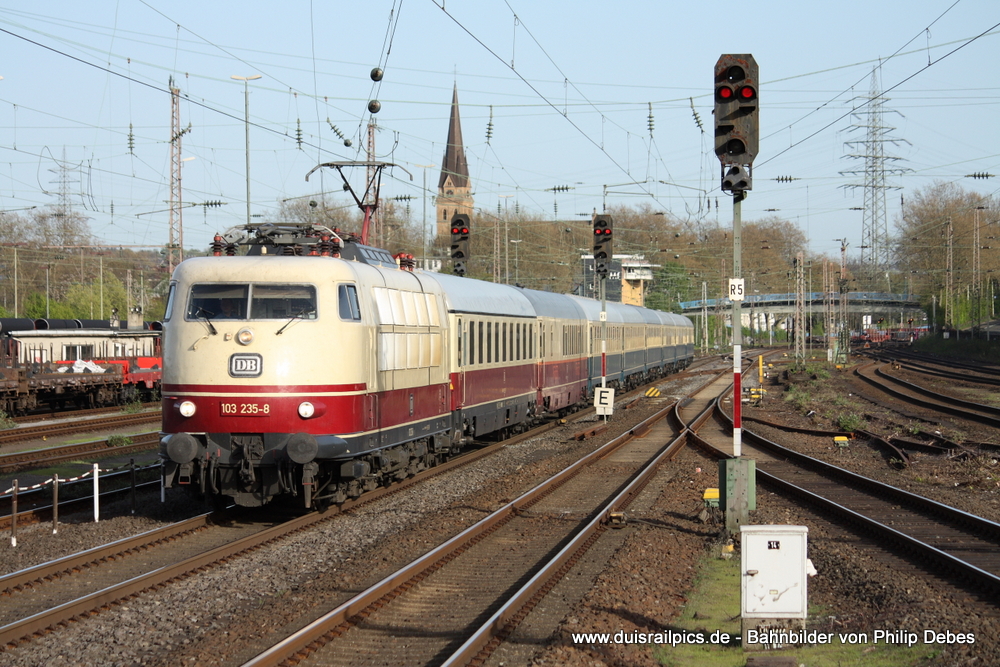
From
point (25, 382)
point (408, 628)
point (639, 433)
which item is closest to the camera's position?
point (408, 628)

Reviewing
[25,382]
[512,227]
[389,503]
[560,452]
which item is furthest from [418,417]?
[512,227]

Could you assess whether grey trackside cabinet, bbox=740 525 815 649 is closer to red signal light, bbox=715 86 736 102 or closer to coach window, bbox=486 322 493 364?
red signal light, bbox=715 86 736 102

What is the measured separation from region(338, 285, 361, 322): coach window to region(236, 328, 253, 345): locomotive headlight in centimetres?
115

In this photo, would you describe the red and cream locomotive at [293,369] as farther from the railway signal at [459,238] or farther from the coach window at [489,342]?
the railway signal at [459,238]

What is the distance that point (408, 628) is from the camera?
8.09 metres

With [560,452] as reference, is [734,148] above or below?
above

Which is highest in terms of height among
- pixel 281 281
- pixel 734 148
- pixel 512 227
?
pixel 512 227

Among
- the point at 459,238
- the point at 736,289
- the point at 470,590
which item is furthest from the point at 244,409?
the point at 459,238

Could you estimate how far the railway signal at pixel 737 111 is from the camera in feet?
36.8

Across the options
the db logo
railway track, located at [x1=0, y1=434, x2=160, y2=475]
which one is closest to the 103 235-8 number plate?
the db logo

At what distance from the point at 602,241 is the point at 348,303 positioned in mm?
14316

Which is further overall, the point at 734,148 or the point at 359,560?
the point at 734,148

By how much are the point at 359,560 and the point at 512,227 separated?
208 ft

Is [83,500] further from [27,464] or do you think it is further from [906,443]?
[906,443]
